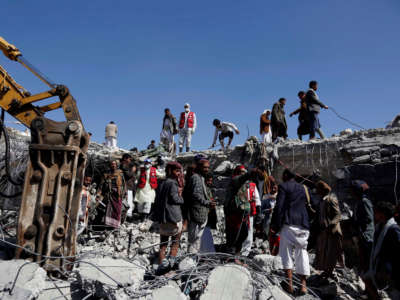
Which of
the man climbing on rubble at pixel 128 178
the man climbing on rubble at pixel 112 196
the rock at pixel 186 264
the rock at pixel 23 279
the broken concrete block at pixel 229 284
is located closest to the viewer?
the rock at pixel 23 279

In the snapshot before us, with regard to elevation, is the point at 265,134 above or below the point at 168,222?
above

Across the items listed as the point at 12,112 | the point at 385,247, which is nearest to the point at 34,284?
the point at 385,247

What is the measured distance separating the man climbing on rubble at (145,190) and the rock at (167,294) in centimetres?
556

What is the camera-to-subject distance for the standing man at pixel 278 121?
10102 millimetres

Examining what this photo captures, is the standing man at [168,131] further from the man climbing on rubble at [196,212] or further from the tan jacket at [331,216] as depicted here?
the tan jacket at [331,216]

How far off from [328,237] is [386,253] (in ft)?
5.15

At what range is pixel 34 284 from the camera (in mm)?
2824

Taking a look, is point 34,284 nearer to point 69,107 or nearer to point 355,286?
point 69,107

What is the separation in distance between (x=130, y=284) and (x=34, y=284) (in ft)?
2.74

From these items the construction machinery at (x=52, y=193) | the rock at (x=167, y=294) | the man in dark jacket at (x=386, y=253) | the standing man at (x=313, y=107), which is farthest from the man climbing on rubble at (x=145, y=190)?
the man in dark jacket at (x=386, y=253)

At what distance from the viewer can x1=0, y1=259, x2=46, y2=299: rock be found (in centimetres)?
264

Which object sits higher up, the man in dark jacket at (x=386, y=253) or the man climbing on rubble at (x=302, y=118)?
the man climbing on rubble at (x=302, y=118)

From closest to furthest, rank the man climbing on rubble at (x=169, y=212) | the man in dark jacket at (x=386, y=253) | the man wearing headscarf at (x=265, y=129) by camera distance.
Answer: the man in dark jacket at (x=386, y=253) < the man climbing on rubble at (x=169, y=212) < the man wearing headscarf at (x=265, y=129)

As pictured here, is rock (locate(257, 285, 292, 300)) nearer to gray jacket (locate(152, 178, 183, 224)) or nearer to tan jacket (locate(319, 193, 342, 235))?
gray jacket (locate(152, 178, 183, 224))
